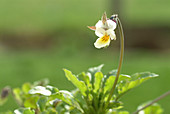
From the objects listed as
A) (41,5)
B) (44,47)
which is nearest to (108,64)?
(44,47)

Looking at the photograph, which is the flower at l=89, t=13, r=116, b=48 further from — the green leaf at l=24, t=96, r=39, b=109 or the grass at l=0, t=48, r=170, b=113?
the grass at l=0, t=48, r=170, b=113

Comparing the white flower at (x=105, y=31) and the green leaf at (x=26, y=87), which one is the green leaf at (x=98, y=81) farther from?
the green leaf at (x=26, y=87)

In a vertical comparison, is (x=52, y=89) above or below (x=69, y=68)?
below

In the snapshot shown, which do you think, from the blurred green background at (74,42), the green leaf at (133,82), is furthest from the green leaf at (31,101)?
the blurred green background at (74,42)

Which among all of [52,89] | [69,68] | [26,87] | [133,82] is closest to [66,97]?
[52,89]

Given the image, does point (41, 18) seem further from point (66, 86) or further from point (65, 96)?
point (65, 96)

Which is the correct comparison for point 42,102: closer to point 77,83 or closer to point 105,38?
point 77,83
